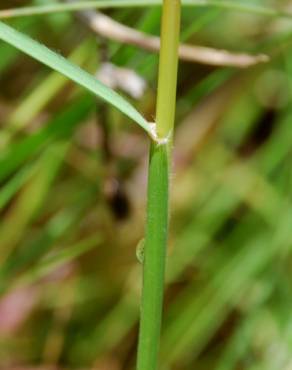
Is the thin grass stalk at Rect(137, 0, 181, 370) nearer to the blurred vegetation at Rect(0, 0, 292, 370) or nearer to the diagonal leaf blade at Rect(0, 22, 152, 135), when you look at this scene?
the diagonal leaf blade at Rect(0, 22, 152, 135)

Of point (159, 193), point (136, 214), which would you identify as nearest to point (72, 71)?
point (159, 193)

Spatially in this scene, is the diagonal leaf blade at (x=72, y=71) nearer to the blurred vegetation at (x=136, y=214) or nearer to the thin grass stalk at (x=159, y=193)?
the thin grass stalk at (x=159, y=193)

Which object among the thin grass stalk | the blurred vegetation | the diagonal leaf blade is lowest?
the thin grass stalk

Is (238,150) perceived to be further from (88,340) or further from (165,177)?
(165,177)

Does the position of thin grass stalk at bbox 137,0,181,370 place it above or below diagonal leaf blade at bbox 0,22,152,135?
below

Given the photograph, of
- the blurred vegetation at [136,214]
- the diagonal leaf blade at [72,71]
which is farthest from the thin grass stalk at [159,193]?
the blurred vegetation at [136,214]

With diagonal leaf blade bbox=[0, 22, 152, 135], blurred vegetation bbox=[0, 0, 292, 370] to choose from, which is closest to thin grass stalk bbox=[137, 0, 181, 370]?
diagonal leaf blade bbox=[0, 22, 152, 135]
